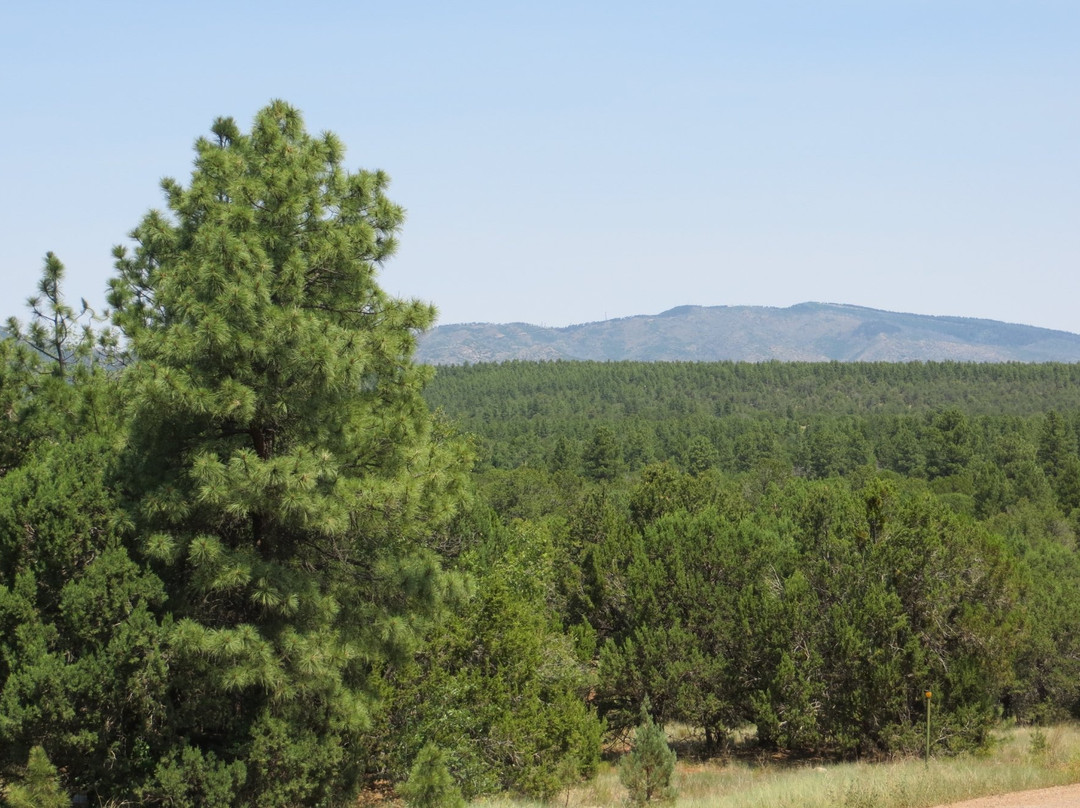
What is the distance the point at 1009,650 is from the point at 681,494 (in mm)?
14935

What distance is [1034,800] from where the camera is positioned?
13461mm

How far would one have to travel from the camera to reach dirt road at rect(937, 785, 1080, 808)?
13.0 m

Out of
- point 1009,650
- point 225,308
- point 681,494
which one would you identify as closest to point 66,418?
point 225,308

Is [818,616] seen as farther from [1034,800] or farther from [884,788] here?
[1034,800]

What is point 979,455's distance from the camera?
9656 cm

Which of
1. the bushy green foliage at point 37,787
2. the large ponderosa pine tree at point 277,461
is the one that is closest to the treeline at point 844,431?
the large ponderosa pine tree at point 277,461

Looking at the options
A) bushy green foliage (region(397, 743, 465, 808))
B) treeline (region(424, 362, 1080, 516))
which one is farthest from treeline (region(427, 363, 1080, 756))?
bushy green foliage (region(397, 743, 465, 808))

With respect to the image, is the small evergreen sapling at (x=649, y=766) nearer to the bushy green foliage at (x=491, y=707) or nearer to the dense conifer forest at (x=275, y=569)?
the dense conifer forest at (x=275, y=569)

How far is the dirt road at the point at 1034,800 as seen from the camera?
13.0 meters

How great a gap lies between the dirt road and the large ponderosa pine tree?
815 cm

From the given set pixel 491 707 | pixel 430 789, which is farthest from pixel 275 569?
pixel 491 707

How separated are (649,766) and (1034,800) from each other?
17.9 feet

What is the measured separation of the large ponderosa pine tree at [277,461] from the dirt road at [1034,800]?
8153mm

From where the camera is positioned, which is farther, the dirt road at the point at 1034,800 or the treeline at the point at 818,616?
the treeline at the point at 818,616
